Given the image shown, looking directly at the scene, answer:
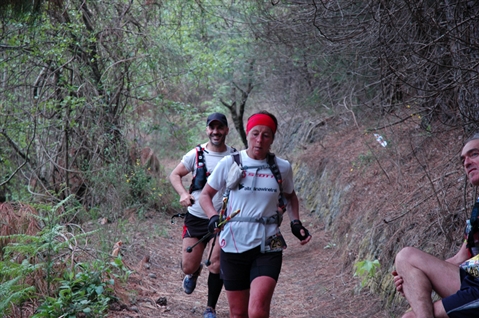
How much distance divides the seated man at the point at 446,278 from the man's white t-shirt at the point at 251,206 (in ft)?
3.91

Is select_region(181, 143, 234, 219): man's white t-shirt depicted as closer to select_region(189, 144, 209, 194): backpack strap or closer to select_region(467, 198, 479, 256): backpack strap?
select_region(189, 144, 209, 194): backpack strap

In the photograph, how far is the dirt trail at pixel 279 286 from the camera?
6.79 metres

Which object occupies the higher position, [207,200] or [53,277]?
[207,200]

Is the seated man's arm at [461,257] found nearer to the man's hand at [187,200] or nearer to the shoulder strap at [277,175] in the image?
the shoulder strap at [277,175]

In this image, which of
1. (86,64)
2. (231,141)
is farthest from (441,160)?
(231,141)

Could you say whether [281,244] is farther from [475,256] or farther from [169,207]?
[169,207]

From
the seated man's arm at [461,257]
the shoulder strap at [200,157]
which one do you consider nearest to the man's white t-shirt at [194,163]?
the shoulder strap at [200,157]

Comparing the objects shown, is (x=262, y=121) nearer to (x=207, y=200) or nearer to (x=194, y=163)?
(x=207, y=200)

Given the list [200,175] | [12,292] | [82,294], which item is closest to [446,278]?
[200,175]

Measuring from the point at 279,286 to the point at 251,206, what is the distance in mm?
4453

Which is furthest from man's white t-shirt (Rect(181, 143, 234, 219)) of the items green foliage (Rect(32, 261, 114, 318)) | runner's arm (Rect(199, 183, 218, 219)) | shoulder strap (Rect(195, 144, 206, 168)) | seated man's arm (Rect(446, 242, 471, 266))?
seated man's arm (Rect(446, 242, 471, 266))

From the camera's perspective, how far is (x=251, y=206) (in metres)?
4.81

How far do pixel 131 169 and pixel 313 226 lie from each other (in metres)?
4.72

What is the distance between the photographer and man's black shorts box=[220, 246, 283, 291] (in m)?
4.68
